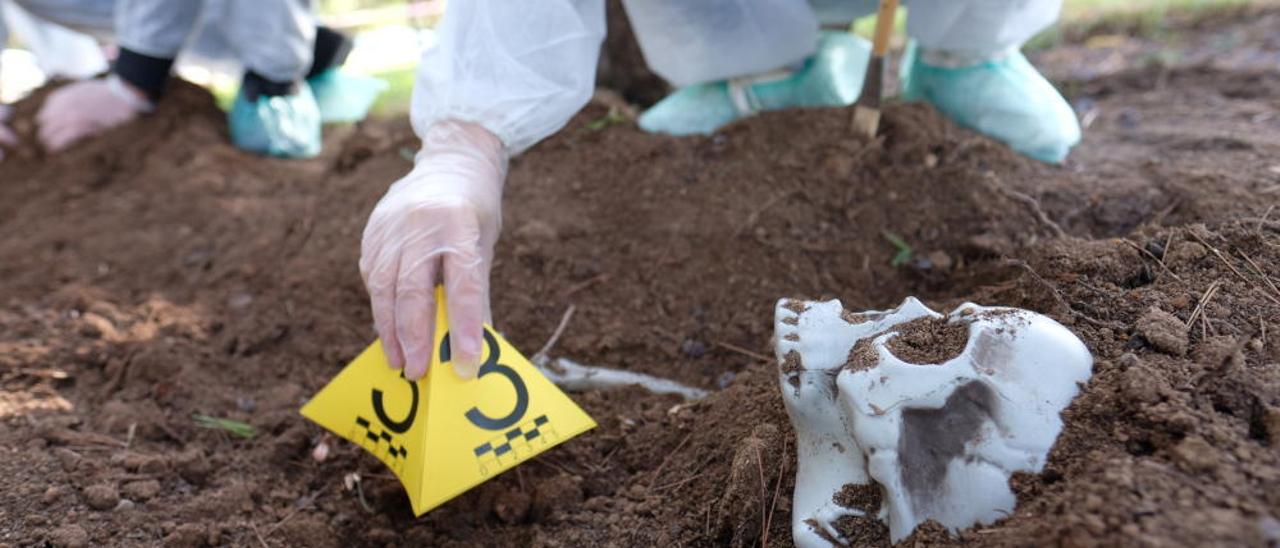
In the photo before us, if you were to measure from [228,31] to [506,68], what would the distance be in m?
1.98

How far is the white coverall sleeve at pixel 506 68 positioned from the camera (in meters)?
1.61

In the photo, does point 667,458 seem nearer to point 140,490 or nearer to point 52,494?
point 140,490

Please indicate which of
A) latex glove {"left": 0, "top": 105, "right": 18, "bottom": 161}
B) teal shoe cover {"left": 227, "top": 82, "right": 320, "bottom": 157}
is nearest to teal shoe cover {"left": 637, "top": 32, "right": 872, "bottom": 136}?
teal shoe cover {"left": 227, "top": 82, "right": 320, "bottom": 157}

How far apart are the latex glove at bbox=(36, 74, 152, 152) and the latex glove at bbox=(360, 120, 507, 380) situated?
1.99 meters

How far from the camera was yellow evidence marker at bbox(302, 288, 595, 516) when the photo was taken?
128cm

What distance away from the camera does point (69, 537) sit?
1.21m

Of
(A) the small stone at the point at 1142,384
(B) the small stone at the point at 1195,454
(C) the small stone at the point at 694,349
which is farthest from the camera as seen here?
(C) the small stone at the point at 694,349

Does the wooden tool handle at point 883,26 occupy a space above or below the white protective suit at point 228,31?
above

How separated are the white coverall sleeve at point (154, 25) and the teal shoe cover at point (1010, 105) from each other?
8.21 ft

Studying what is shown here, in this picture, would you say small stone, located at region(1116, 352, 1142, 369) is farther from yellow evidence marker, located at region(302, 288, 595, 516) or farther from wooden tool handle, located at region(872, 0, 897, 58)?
wooden tool handle, located at region(872, 0, 897, 58)

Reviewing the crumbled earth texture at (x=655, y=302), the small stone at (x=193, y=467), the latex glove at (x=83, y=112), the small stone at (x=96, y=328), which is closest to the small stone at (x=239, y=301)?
the crumbled earth texture at (x=655, y=302)

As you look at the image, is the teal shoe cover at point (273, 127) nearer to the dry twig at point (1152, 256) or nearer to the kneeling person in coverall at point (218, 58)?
the kneeling person in coverall at point (218, 58)

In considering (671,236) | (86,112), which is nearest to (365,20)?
(86,112)

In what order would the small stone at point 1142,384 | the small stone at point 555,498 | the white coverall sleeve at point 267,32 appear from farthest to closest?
1. the white coverall sleeve at point 267,32
2. the small stone at point 555,498
3. the small stone at point 1142,384
